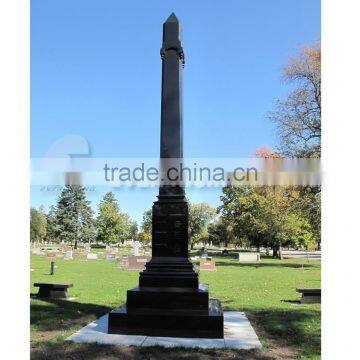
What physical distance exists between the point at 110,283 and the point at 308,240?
26.8m

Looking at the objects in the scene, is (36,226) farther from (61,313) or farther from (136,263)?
(61,313)

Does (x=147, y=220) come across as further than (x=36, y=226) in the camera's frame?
No

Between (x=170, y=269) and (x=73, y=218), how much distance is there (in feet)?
195

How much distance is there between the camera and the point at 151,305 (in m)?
7.91

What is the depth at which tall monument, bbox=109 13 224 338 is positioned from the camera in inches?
296

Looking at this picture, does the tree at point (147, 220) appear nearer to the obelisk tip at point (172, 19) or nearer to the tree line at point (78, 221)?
the tree line at point (78, 221)

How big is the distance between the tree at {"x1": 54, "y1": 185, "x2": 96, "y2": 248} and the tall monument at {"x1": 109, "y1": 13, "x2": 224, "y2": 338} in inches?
2259

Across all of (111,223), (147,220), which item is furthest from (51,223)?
(147,220)

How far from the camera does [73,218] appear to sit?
65500mm

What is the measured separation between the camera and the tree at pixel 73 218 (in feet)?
213

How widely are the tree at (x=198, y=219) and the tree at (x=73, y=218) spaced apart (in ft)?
56.6
